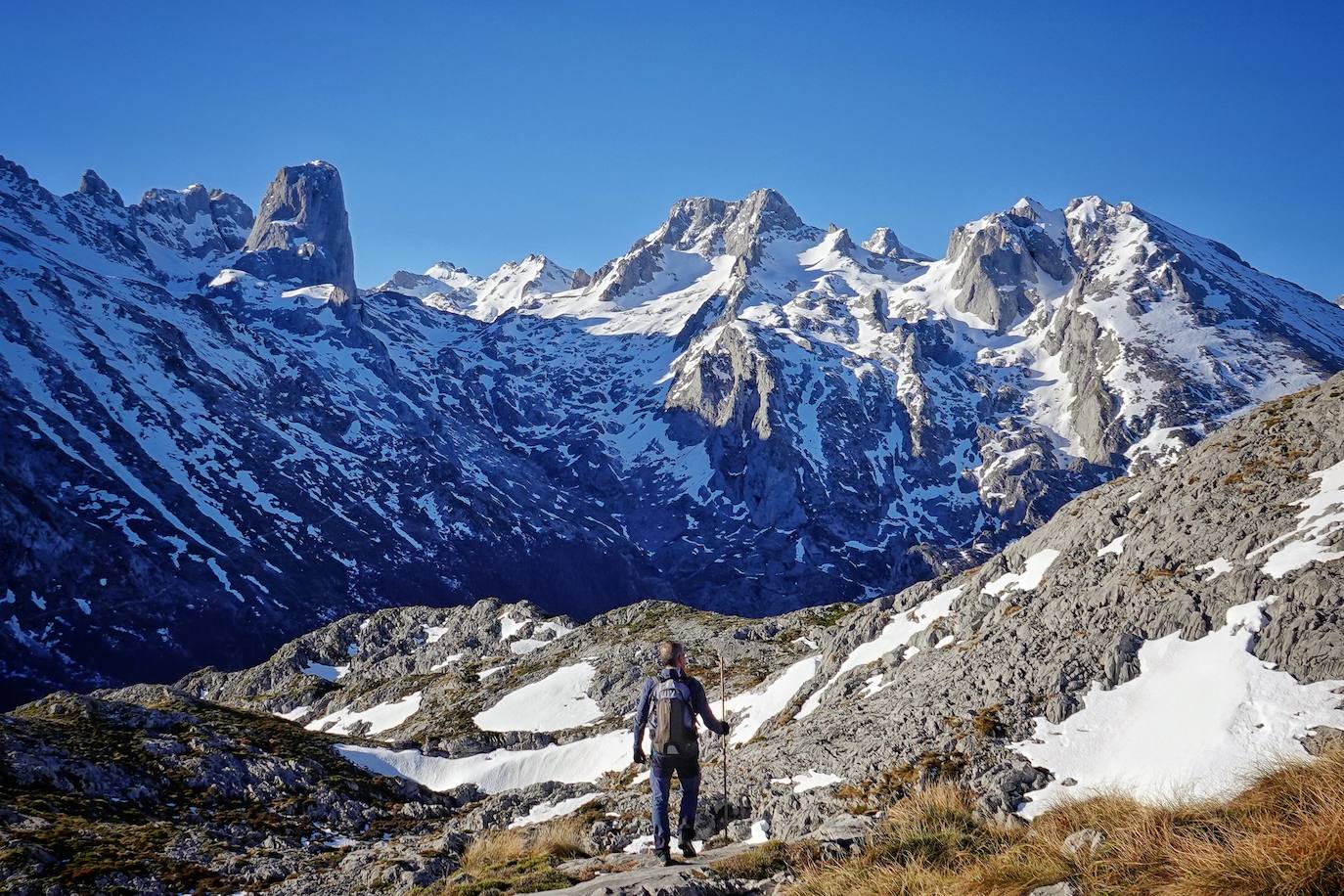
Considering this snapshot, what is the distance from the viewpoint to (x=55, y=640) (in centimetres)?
16688

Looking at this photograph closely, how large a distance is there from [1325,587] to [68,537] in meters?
223

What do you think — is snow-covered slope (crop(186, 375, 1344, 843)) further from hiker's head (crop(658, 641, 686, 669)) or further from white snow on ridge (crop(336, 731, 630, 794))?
hiker's head (crop(658, 641, 686, 669))

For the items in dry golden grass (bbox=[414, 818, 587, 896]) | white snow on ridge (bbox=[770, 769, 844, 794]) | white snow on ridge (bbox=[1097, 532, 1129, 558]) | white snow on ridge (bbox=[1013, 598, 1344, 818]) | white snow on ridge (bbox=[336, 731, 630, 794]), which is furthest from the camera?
white snow on ridge (bbox=[336, 731, 630, 794])

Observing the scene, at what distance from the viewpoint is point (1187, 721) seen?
19.3 metres

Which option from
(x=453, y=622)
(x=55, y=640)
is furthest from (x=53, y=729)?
(x=55, y=640)

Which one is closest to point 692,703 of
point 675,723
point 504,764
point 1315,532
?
point 675,723

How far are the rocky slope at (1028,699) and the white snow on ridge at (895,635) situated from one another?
18 cm

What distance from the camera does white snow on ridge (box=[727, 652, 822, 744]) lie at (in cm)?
4244

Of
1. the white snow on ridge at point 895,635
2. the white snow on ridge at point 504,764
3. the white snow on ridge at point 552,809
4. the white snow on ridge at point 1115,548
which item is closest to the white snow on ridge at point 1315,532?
the white snow on ridge at point 1115,548

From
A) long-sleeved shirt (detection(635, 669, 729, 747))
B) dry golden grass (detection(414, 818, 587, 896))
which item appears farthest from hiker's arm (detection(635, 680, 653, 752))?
dry golden grass (detection(414, 818, 587, 896))

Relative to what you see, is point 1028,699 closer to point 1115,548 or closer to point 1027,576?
point 1115,548

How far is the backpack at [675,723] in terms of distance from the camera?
45.2 feet

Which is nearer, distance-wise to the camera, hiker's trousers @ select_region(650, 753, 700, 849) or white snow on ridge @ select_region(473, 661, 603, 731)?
hiker's trousers @ select_region(650, 753, 700, 849)

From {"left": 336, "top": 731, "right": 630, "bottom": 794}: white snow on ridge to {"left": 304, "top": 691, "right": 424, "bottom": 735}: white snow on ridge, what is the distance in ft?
80.6
